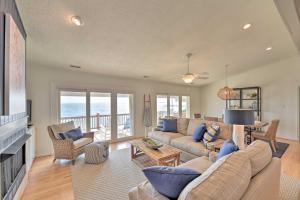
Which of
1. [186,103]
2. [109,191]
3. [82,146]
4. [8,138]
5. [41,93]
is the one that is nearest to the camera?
[8,138]

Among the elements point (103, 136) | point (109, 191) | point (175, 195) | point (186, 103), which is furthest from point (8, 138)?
point (186, 103)

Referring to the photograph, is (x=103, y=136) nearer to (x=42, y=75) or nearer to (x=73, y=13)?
(x=42, y=75)

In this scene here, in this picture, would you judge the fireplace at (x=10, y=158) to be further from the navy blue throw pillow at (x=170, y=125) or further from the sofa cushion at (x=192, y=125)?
the sofa cushion at (x=192, y=125)

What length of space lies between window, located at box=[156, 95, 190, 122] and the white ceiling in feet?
7.77

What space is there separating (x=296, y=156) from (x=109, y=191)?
4.50 metres

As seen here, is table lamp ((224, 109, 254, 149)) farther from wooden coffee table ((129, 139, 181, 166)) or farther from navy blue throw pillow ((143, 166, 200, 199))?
navy blue throw pillow ((143, 166, 200, 199))

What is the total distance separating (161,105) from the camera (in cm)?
662

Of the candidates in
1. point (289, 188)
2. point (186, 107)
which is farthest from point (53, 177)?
point (186, 107)

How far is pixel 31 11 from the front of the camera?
205cm

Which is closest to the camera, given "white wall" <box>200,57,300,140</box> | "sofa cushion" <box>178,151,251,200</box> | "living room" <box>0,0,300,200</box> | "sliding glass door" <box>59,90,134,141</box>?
"sofa cushion" <box>178,151,251,200</box>

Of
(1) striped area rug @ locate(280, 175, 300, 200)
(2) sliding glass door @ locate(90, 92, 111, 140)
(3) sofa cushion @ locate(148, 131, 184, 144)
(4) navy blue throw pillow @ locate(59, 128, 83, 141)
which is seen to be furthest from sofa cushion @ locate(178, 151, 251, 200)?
(2) sliding glass door @ locate(90, 92, 111, 140)

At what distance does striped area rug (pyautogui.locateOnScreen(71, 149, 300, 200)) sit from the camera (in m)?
2.29

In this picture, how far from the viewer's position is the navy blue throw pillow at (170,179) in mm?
1189

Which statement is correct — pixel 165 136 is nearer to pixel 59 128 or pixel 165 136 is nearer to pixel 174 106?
pixel 59 128
